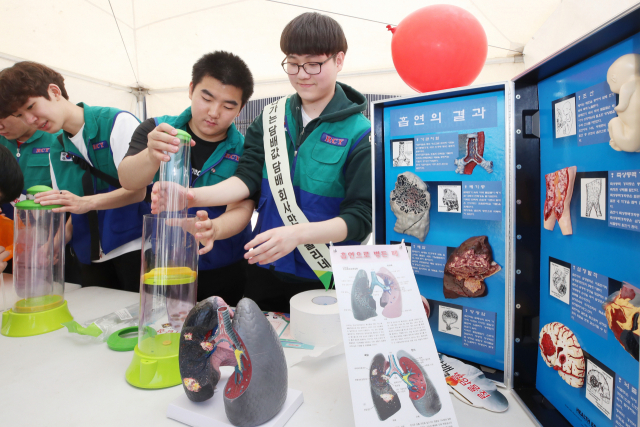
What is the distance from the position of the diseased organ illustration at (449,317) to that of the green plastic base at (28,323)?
1.11 meters

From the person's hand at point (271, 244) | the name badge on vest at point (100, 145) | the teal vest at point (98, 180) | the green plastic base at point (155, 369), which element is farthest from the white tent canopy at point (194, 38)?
the green plastic base at point (155, 369)

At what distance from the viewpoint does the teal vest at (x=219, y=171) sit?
1412 millimetres

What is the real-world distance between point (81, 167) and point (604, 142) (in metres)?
1.80

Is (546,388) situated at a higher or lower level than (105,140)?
lower

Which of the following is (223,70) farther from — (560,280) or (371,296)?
(560,280)

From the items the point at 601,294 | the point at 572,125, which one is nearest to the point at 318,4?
the point at 572,125

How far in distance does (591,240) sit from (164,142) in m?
0.94

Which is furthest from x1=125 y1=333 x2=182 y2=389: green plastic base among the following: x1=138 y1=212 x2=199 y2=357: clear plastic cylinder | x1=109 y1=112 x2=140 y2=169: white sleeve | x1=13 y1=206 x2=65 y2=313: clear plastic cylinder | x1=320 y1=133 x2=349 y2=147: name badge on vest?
x1=109 y1=112 x2=140 y2=169: white sleeve

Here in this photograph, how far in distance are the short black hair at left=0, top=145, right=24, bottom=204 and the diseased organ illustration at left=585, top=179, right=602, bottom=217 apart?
174cm

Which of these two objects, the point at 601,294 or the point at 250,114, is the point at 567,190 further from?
the point at 250,114

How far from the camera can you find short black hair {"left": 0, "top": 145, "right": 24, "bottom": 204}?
1269 millimetres

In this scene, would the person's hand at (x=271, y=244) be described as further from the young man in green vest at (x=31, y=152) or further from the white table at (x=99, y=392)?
the young man in green vest at (x=31, y=152)

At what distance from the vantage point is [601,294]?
1.80ft

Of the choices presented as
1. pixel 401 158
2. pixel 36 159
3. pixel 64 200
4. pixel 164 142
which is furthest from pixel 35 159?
pixel 401 158
